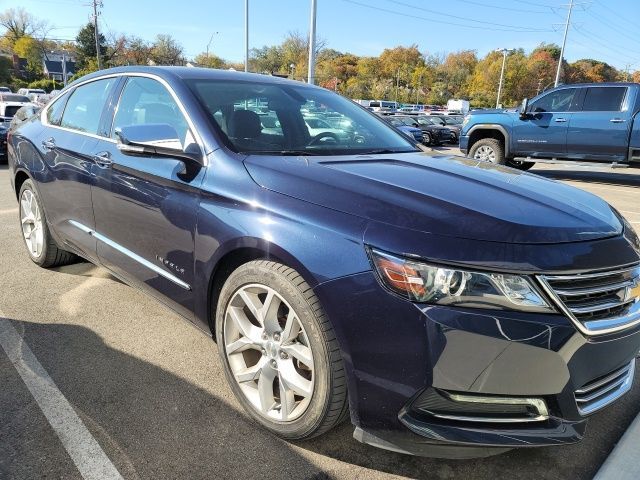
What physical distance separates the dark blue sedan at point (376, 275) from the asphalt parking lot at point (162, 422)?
0.19 m

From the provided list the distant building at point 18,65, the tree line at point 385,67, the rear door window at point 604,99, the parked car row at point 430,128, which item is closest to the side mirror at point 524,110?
the rear door window at point 604,99

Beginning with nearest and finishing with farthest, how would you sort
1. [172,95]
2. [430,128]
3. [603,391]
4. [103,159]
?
[603,391], [172,95], [103,159], [430,128]

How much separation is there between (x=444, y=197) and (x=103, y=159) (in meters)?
2.14

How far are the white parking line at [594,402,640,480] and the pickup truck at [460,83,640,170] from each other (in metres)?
8.98

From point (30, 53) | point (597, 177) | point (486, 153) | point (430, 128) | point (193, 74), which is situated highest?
point (30, 53)

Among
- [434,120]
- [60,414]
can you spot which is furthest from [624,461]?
[434,120]

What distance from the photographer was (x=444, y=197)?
2105mm

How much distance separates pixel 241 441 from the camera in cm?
230

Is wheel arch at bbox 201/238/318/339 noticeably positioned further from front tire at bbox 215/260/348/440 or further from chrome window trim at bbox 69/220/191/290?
chrome window trim at bbox 69/220/191/290

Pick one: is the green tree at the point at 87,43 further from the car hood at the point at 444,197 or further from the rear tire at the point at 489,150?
the car hood at the point at 444,197

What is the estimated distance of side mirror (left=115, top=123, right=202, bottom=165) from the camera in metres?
2.56

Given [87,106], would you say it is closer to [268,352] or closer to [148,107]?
A: [148,107]

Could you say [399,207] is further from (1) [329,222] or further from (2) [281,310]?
(2) [281,310]

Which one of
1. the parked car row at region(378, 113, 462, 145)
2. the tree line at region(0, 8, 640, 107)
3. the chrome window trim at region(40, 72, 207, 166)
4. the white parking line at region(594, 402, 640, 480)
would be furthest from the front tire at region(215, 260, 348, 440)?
the tree line at region(0, 8, 640, 107)
